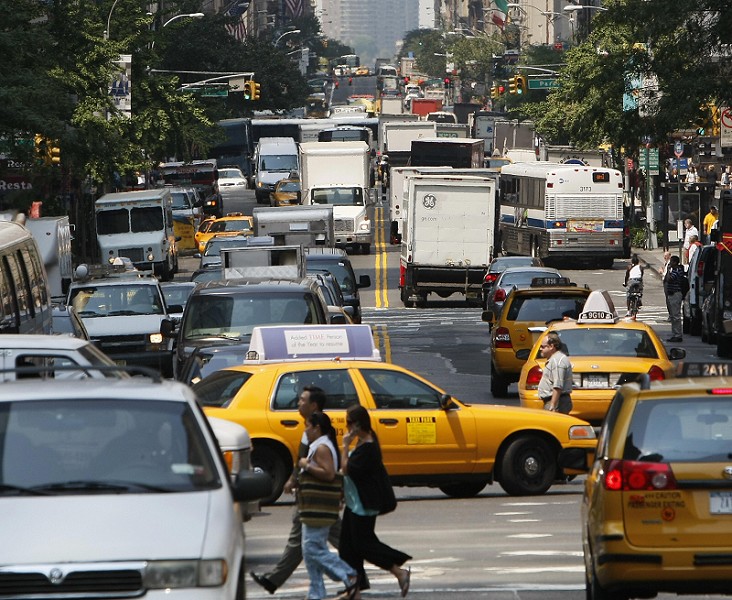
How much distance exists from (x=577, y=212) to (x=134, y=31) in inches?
697

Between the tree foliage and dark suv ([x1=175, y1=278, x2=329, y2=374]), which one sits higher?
the tree foliage

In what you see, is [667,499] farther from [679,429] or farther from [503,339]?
[503,339]

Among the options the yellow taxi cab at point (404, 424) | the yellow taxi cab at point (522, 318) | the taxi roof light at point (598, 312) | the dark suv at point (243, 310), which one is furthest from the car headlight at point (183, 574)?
the yellow taxi cab at point (522, 318)

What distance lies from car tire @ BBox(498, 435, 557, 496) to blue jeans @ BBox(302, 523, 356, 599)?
5625mm

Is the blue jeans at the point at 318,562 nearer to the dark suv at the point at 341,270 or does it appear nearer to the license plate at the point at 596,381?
the license plate at the point at 596,381

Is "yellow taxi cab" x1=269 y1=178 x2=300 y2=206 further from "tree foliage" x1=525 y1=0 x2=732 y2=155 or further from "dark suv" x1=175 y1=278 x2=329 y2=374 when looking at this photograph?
"dark suv" x1=175 y1=278 x2=329 y2=374

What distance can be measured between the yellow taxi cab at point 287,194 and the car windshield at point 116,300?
42.8 metres

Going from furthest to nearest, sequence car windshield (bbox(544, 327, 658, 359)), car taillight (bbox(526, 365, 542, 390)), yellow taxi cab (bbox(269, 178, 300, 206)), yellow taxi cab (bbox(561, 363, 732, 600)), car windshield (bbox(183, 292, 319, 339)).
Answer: yellow taxi cab (bbox(269, 178, 300, 206)) → car windshield (bbox(183, 292, 319, 339)) → car windshield (bbox(544, 327, 658, 359)) → car taillight (bbox(526, 365, 542, 390)) → yellow taxi cab (bbox(561, 363, 732, 600))

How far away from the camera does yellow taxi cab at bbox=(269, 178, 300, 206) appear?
73.9 meters

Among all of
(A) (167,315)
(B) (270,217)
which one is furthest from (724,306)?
(B) (270,217)

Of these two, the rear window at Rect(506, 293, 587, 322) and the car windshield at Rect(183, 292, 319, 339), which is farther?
the rear window at Rect(506, 293, 587, 322)

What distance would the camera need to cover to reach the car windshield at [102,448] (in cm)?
817

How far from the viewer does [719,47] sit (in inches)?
1293

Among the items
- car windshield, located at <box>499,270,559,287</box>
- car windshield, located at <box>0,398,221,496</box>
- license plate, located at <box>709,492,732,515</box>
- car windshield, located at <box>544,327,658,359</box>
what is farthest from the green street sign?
car windshield, located at <box>0,398,221,496</box>
